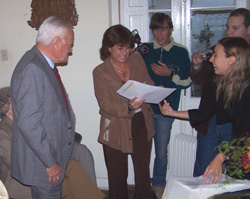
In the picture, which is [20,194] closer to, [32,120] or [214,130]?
[32,120]

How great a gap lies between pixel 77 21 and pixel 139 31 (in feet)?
1.89

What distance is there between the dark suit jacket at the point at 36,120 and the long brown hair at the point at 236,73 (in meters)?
0.91

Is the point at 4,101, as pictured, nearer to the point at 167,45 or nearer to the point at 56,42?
the point at 56,42

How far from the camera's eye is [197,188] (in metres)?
1.48

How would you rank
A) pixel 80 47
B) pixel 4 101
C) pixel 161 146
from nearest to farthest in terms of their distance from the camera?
pixel 4 101 → pixel 161 146 → pixel 80 47

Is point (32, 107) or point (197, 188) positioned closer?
point (197, 188)

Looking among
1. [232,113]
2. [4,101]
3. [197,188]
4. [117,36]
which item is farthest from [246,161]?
[4,101]

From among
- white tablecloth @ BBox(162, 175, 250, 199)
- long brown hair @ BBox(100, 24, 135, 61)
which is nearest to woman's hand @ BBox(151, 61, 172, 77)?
long brown hair @ BBox(100, 24, 135, 61)

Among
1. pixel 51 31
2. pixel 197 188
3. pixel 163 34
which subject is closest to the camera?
pixel 197 188

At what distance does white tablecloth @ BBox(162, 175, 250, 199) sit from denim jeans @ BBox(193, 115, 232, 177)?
782 mm

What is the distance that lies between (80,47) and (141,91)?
1080mm

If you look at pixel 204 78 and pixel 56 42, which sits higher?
pixel 56 42

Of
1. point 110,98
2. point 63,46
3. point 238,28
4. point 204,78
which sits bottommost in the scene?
point 110,98

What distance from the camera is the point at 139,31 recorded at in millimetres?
3092
